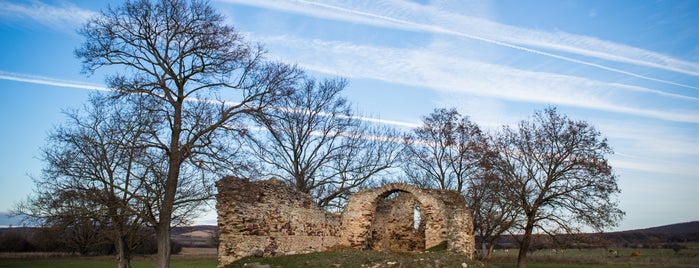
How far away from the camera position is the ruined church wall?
14.7 m

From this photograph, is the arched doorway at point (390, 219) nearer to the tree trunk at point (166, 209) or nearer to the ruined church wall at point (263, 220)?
the ruined church wall at point (263, 220)

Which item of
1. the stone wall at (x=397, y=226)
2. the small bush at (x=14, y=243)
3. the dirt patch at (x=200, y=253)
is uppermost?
the stone wall at (x=397, y=226)

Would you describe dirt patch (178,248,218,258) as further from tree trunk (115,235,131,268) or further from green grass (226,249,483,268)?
green grass (226,249,483,268)

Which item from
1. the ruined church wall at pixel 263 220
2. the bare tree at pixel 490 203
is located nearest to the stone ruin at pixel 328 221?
the ruined church wall at pixel 263 220

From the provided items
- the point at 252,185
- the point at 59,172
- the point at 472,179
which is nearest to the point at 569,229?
the point at 472,179

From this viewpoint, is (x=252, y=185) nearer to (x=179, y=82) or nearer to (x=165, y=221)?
(x=165, y=221)

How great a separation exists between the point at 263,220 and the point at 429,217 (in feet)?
23.8

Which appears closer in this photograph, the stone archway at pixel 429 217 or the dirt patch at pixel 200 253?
the stone archway at pixel 429 217

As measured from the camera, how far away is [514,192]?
78.9 feet

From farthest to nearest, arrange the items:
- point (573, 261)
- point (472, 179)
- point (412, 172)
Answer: point (573, 261) → point (412, 172) → point (472, 179)

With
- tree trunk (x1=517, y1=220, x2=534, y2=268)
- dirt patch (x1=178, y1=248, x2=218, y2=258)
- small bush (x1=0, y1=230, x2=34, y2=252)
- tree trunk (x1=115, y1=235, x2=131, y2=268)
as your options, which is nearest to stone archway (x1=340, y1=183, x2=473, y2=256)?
tree trunk (x1=517, y1=220, x2=534, y2=268)

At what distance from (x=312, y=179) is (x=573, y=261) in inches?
798

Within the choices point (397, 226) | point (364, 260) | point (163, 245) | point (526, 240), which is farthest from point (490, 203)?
point (163, 245)

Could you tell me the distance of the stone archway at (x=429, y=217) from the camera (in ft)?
62.1
